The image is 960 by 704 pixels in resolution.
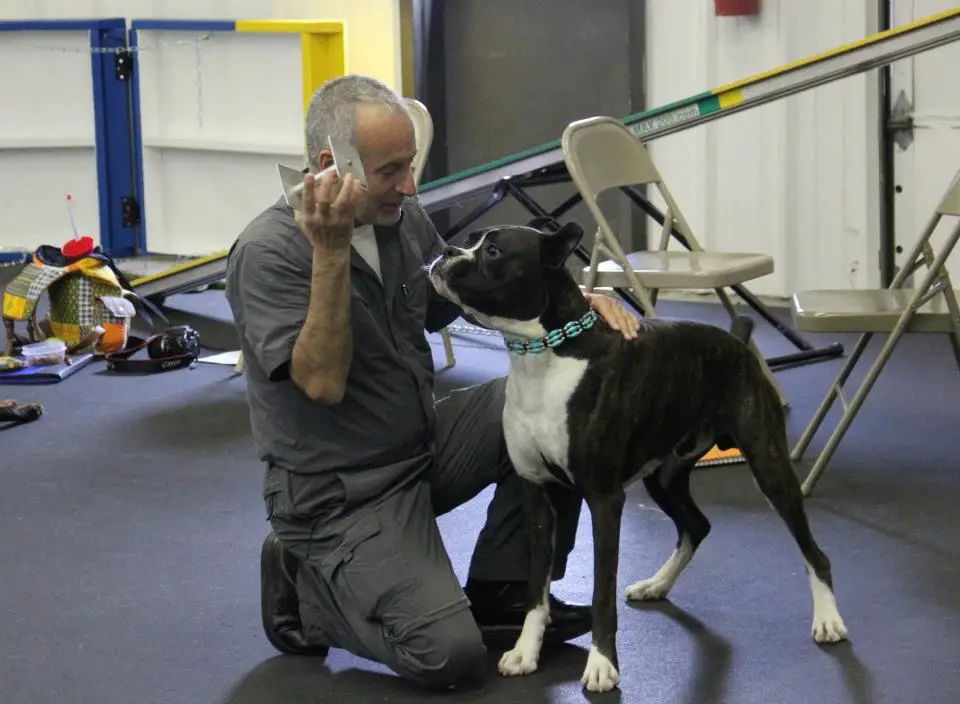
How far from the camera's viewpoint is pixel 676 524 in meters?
2.95

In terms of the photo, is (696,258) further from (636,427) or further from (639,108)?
(639,108)

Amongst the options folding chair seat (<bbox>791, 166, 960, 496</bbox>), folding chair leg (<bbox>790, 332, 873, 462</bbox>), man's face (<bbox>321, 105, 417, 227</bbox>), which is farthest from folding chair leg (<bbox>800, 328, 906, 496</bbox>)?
man's face (<bbox>321, 105, 417, 227</bbox>)

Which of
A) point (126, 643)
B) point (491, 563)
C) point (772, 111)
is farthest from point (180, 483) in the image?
point (772, 111)

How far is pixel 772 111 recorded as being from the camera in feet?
20.2

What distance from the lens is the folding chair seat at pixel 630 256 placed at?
4129 mm

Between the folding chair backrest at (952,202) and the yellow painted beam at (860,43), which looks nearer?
the folding chair backrest at (952,202)

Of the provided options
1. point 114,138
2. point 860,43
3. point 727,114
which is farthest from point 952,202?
point 114,138

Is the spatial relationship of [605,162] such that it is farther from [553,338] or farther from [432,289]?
[553,338]

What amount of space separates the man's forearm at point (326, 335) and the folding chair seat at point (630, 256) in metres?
1.77

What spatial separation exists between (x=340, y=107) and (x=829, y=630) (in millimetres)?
1378

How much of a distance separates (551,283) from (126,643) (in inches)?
46.6

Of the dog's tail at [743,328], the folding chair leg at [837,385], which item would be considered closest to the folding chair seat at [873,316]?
the folding chair leg at [837,385]

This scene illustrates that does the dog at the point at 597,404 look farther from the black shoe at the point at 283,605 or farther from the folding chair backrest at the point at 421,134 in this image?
the folding chair backrest at the point at 421,134

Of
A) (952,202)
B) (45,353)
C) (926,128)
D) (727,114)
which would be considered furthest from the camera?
(926,128)
